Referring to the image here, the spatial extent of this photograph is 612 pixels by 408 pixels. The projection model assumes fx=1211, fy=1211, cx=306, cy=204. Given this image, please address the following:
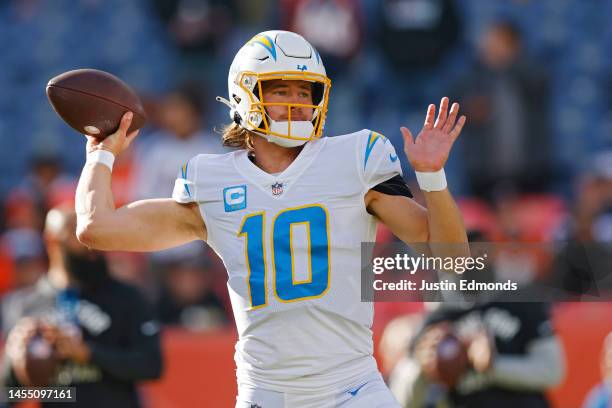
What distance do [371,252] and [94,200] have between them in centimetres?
99

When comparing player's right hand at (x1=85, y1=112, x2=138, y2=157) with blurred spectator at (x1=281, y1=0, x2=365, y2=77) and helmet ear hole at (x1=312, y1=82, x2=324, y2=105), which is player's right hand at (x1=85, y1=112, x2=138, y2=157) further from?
blurred spectator at (x1=281, y1=0, x2=365, y2=77)

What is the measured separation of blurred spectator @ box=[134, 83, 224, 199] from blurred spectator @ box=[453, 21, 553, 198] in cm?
200

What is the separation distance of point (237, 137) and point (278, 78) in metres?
0.39

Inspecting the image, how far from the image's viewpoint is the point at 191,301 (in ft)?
27.8

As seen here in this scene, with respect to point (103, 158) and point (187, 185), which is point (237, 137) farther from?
point (103, 158)

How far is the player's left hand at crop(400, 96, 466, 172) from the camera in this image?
13.1ft

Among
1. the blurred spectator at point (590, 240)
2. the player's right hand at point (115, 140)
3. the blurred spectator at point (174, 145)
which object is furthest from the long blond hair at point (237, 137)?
the blurred spectator at point (174, 145)

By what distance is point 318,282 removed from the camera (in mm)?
4082

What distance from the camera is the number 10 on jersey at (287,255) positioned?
408 cm

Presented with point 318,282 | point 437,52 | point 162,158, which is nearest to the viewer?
point 318,282

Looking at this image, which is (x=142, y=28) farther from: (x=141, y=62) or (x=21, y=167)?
(x=21, y=167)

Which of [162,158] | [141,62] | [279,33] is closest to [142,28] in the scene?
[141,62]
